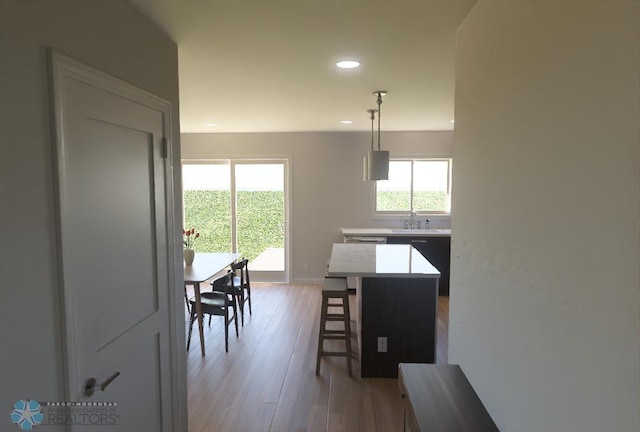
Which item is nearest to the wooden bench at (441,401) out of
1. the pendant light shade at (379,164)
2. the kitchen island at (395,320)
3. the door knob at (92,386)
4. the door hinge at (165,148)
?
the door knob at (92,386)

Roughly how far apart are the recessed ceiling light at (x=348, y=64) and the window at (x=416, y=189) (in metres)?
3.74

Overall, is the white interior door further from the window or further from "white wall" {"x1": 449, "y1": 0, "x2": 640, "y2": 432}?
the window

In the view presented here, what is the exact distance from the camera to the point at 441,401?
162cm

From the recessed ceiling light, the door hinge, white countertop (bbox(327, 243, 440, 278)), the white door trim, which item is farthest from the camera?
white countertop (bbox(327, 243, 440, 278))

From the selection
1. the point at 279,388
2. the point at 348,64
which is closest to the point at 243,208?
the point at 279,388

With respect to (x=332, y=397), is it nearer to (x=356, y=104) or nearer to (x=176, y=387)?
(x=176, y=387)

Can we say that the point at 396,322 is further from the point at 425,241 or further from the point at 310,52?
the point at 425,241

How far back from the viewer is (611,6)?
2.58 ft

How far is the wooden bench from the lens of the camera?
146 centimetres

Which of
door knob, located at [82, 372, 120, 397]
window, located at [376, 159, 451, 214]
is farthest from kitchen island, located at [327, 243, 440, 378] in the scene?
window, located at [376, 159, 451, 214]

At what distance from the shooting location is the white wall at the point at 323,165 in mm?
6133

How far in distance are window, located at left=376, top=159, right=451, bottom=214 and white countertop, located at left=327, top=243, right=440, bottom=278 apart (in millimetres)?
1610

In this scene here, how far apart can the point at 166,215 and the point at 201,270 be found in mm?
Result: 1970

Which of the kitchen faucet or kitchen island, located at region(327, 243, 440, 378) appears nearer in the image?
kitchen island, located at region(327, 243, 440, 378)
